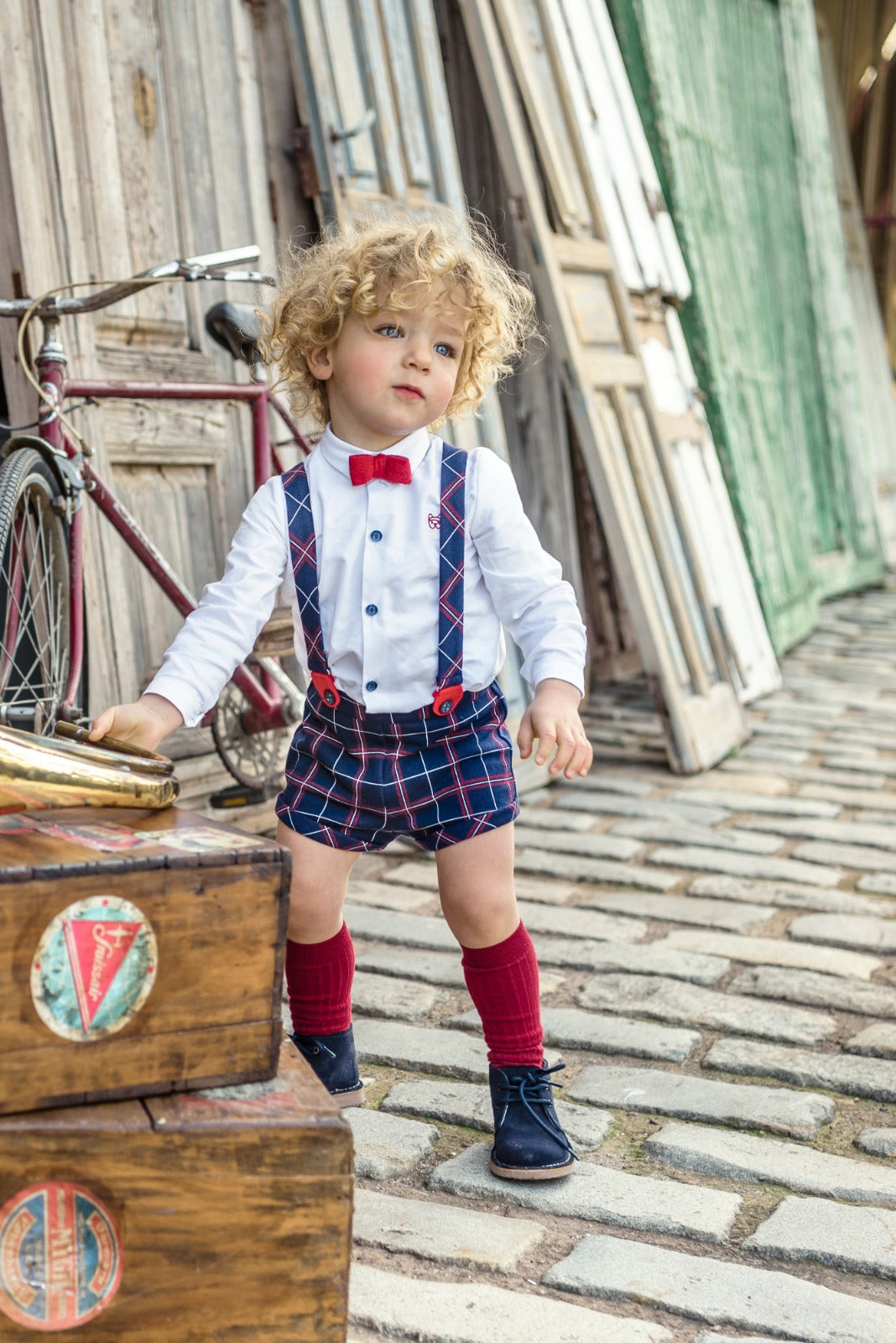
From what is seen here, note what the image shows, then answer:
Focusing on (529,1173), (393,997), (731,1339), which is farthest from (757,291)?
(731,1339)

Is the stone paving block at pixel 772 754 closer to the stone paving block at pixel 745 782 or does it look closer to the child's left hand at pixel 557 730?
the stone paving block at pixel 745 782

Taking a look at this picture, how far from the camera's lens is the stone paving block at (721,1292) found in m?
1.61

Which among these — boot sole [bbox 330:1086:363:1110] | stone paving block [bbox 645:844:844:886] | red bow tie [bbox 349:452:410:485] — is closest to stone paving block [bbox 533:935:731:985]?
stone paving block [bbox 645:844:844:886]

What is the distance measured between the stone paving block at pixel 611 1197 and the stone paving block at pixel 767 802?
2241 mm

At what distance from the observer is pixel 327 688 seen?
2.09 metres

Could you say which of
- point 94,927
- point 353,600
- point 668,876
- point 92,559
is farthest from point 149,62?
point 94,927

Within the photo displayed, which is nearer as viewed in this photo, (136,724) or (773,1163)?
(136,724)

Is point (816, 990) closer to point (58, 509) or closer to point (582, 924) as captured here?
point (582, 924)

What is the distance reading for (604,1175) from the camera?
201 cm

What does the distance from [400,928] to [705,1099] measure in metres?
1.03

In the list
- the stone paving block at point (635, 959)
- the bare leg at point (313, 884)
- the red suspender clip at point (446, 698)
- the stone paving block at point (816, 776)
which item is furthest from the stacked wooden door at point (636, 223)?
the bare leg at point (313, 884)

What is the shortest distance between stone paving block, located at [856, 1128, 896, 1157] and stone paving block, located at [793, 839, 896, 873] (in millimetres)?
1474

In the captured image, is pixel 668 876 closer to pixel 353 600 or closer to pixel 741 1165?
pixel 741 1165

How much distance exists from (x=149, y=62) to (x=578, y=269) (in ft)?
5.47
